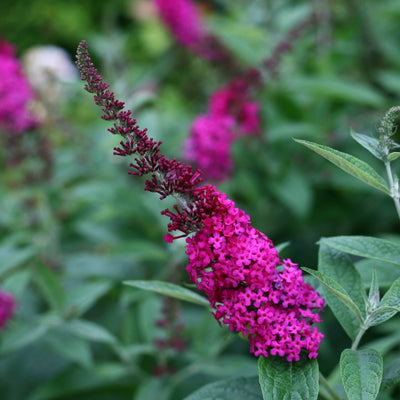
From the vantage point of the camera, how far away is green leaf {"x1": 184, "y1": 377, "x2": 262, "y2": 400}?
1.12m

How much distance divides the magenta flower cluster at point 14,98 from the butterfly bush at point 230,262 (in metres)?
1.58

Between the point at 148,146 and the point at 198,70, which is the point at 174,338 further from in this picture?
the point at 198,70

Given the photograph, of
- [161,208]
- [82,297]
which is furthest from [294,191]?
[82,297]

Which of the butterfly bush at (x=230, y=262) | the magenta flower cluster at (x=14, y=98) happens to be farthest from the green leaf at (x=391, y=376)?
the magenta flower cluster at (x=14, y=98)

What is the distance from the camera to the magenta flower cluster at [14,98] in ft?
7.97

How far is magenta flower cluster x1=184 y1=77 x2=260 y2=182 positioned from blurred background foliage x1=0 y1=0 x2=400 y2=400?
151 mm

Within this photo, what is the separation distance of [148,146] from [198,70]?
8.16 ft

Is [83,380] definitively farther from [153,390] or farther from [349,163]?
[349,163]

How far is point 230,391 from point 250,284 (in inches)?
11.4

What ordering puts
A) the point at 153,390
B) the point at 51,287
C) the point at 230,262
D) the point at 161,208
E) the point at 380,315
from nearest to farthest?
the point at 230,262 < the point at 380,315 < the point at 153,390 < the point at 51,287 < the point at 161,208

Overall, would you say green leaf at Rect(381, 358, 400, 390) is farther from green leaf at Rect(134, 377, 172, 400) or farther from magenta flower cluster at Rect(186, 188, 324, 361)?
green leaf at Rect(134, 377, 172, 400)

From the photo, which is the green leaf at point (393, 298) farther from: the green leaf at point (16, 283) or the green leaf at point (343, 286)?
the green leaf at point (16, 283)

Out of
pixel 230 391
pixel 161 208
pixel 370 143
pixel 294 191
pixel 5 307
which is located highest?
pixel 294 191

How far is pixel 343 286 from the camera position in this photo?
3.67 ft
